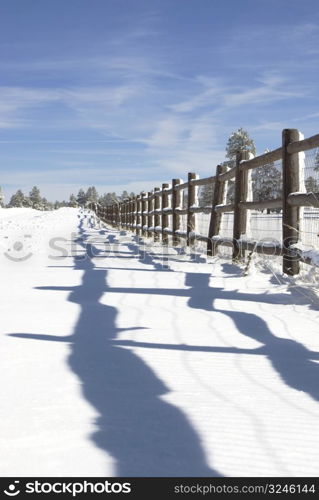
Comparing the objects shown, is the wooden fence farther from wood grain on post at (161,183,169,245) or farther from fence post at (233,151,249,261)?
wood grain on post at (161,183,169,245)

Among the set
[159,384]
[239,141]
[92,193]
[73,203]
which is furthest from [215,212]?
[92,193]

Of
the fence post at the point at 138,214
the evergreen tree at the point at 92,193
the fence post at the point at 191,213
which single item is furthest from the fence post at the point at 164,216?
the evergreen tree at the point at 92,193

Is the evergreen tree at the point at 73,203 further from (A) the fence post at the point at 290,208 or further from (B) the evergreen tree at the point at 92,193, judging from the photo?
(A) the fence post at the point at 290,208

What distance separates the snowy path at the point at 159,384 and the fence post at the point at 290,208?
2.30 ft

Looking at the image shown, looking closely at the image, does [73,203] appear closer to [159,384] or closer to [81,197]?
[81,197]

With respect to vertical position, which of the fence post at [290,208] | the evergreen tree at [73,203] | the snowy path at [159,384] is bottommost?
the snowy path at [159,384]

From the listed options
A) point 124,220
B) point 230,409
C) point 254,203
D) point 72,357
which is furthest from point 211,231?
point 124,220

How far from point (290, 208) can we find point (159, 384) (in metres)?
3.47

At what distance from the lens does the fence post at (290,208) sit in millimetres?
5414

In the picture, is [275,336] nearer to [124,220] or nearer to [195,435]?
[195,435]

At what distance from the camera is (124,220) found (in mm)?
23703

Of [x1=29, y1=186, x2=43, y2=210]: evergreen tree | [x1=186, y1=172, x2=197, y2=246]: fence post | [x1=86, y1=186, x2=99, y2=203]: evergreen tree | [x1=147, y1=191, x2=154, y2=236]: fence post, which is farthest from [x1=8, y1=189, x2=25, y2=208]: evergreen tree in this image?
[x1=186, y1=172, x2=197, y2=246]: fence post

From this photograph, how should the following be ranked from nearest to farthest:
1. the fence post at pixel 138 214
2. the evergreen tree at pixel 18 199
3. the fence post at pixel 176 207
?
the fence post at pixel 176 207, the fence post at pixel 138 214, the evergreen tree at pixel 18 199

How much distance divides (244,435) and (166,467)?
0.38 meters
